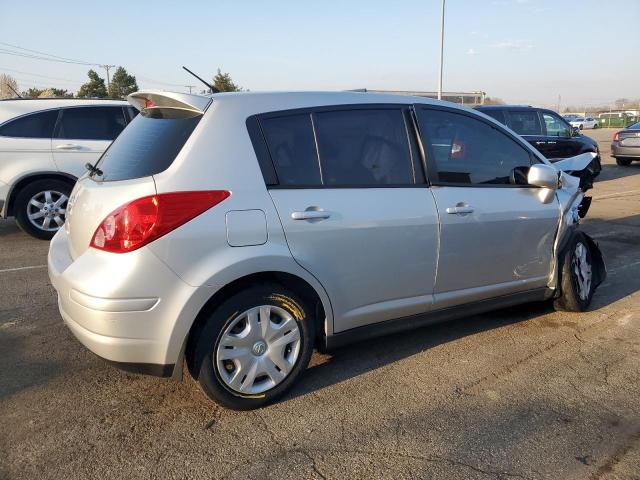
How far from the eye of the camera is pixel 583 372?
11.6 ft

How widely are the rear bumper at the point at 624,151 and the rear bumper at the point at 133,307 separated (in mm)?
17648

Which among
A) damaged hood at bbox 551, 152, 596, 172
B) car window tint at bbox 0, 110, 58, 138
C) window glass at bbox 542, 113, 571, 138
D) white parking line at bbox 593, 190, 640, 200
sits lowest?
white parking line at bbox 593, 190, 640, 200

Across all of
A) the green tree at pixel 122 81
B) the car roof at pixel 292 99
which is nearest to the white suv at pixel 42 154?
the car roof at pixel 292 99

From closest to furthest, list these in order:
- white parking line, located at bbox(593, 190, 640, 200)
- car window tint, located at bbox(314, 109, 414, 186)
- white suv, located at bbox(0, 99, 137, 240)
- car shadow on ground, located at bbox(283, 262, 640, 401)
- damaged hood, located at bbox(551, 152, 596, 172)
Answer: car window tint, located at bbox(314, 109, 414, 186)
car shadow on ground, located at bbox(283, 262, 640, 401)
damaged hood, located at bbox(551, 152, 596, 172)
white suv, located at bbox(0, 99, 137, 240)
white parking line, located at bbox(593, 190, 640, 200)

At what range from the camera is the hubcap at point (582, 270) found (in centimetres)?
442

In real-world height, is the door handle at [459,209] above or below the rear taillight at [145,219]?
below

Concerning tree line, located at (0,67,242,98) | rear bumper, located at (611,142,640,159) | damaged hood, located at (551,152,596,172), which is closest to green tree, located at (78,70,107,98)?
tree line, located at (0,67,242,98)

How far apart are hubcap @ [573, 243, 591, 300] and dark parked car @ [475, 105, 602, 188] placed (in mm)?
8038

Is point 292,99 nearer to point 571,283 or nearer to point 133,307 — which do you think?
point 133,307

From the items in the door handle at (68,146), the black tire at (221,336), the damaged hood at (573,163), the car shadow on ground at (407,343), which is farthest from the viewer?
the door handle at (68,146)

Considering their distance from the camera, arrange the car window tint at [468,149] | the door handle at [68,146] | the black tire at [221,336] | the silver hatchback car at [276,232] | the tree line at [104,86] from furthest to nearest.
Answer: the tree line at [104,86]
the door handle at [68,146]
the car window tint at [468,149]
the black tire at [221,336]
the silver hatchback car at [276,232]

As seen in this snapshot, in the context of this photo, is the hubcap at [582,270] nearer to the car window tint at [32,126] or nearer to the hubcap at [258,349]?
the hubcap at [258,349]

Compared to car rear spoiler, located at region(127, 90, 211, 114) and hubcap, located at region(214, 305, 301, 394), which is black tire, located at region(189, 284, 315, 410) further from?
car rear spoiler, located at region(127, 90, 211, 114)

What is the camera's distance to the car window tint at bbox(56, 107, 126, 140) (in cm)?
742
